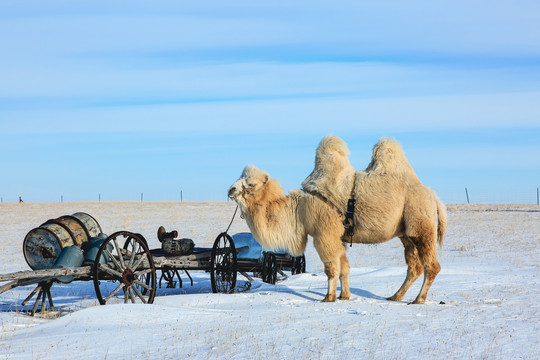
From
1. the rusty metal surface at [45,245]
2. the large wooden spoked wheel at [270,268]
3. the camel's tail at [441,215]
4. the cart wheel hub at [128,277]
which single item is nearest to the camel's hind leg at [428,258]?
the camel's tail at [441,215]

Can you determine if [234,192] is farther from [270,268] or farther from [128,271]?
[270,268]

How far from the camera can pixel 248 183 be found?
11.1 meters

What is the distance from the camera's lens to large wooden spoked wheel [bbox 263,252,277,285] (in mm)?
13555

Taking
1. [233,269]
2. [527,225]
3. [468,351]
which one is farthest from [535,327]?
[527,225]

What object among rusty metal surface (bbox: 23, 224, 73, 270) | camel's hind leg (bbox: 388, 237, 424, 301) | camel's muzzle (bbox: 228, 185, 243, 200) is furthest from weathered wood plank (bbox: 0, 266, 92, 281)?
camel's hind leg (bbox: 388, 237, 424, 301)

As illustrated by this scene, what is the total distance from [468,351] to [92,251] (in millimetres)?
6698

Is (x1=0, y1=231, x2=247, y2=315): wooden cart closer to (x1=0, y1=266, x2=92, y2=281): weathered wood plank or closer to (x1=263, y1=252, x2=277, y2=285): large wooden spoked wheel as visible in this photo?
(x1=0, y1=266, x2=92, y2=281): weathered wood plank

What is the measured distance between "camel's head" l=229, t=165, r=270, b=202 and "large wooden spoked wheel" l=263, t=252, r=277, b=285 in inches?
107

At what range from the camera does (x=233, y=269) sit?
12.3 metres

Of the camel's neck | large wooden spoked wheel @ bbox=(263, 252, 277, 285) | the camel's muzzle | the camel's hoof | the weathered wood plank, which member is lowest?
the camel's hoof

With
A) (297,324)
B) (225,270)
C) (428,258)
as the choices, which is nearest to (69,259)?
(225,270)

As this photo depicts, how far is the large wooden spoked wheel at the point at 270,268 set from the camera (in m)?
13.6

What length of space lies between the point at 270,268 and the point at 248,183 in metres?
3.41

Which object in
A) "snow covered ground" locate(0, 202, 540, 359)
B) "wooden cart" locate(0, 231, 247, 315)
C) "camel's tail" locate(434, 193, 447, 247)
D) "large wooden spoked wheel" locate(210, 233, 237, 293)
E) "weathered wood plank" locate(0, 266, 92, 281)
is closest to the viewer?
"snow covered ground" locate(0, 202, 540, 359)
